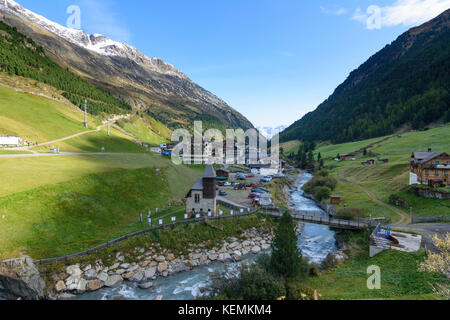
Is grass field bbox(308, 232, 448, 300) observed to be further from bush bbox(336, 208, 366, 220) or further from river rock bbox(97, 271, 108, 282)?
river rock bbox(97, 271, 108, 282)

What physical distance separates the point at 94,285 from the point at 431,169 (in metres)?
79.3

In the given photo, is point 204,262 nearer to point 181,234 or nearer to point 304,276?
point 181,234

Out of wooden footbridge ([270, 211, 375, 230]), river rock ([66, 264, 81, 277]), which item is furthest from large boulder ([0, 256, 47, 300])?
wooden footbridge ([270, 211, 375, 230])

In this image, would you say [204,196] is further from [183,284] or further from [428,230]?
[428,230]

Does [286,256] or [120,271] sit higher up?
[286,256]

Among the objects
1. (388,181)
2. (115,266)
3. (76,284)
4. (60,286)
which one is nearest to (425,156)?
(388,181)

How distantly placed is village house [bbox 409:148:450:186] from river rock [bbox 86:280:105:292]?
249ft

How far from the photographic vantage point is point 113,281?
32719 mm

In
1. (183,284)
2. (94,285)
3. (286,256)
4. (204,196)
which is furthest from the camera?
(204,196)

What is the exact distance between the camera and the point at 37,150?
63969mm

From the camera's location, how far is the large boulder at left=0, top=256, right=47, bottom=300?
27.2 m

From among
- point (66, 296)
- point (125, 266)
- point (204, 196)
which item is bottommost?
point (66, 296)

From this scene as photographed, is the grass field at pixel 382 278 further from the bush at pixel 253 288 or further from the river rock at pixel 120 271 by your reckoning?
the river rock at pixel 120 271

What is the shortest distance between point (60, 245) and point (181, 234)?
18.4 meters
